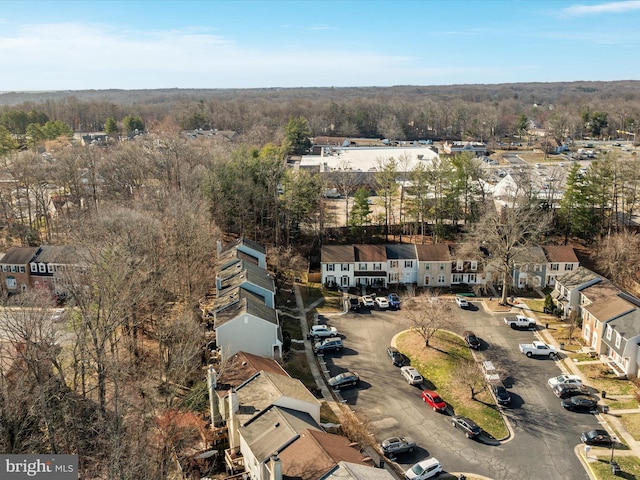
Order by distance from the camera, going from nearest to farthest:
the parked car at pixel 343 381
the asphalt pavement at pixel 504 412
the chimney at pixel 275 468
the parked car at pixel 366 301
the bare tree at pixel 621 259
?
1. the chimney at pixel 275 468
2. the asphalt pavement at pixel 504 412
3. the parked car at pixel 343 381
4. the parked car at pixel 366 301
5. the bare tree at pixel 621 259

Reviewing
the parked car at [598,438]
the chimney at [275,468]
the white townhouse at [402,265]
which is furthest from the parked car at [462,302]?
the chimney at [275,468]

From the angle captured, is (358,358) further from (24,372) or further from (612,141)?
(612,141)

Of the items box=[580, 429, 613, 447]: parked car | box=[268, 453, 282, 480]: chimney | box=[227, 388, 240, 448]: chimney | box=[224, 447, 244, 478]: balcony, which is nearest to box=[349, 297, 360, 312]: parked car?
box=[227, 388, 240, 448]: chimney

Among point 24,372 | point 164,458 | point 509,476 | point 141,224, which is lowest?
point 509,476

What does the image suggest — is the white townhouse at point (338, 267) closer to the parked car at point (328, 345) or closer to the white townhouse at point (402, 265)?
the white townhouse at point (402, 265)

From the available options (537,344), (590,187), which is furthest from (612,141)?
(537,344)

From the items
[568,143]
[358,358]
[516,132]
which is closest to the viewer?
[358,358]

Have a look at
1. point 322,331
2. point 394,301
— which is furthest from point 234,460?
point 394,301

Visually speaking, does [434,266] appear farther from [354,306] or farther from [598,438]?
[598,438]

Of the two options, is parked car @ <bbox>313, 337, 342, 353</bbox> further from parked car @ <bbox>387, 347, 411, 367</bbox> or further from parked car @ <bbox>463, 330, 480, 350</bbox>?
parked car @ <bbox>463, 330, 480, 350</bbox>
